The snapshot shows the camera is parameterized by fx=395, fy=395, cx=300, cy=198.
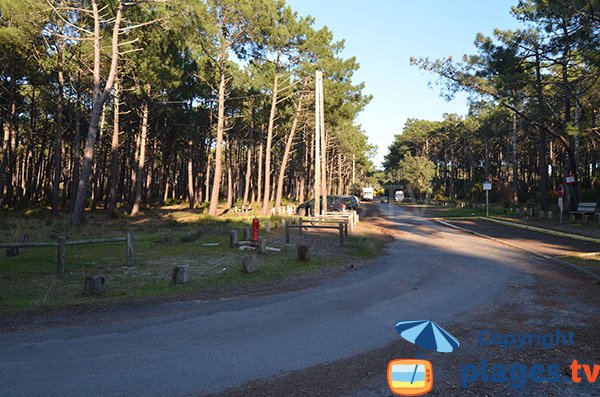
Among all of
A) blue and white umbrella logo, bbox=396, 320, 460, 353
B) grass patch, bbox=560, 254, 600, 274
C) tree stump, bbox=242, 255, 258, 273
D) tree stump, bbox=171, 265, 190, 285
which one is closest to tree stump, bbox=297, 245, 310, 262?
tree stump, bbox=242, 255, 258, 273

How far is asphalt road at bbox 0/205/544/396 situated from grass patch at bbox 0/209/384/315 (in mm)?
1207

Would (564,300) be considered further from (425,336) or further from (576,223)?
(576,223)

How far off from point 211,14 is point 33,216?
16.9m

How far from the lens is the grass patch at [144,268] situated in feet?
24.7

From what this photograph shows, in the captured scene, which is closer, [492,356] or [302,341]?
[492,356]

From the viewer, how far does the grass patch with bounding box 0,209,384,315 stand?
752cm

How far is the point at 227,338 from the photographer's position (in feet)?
17.6

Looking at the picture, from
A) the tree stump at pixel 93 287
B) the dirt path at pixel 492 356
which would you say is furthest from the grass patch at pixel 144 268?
the dirt path at pixel 492 356

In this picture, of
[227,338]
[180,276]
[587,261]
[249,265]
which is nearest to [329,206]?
[587,261]

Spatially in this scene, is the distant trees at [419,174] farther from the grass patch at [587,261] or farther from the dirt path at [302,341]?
the dirt path at [302,341]

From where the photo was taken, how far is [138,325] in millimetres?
5988

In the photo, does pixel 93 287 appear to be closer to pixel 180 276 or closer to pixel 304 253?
pixel 180 276

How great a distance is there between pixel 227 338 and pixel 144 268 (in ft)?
18.7

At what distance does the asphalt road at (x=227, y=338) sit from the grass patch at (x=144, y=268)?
121 centimetres
